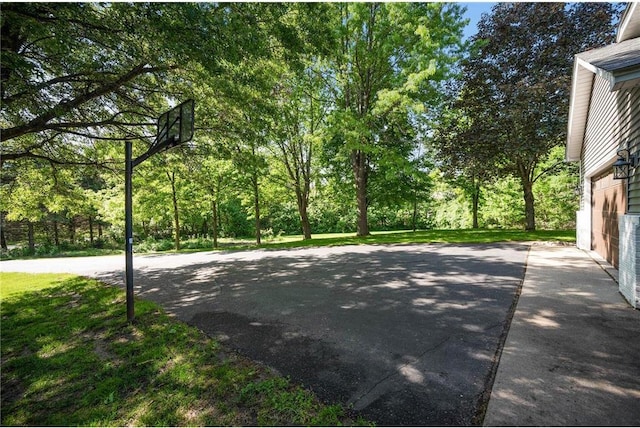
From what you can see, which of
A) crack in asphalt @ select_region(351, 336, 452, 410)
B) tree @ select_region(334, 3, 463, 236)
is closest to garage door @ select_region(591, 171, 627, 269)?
crack in asphalt @ select_region(351, 336, 452, 410)

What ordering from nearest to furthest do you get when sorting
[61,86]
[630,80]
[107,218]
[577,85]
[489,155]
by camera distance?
[630,80] < [61,86] < [577,85] < [489,155] < [107,218]

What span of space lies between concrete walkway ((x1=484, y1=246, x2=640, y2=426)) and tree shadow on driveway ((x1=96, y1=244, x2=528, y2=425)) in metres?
0.20

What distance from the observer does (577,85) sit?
7496 mm

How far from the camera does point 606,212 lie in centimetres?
743

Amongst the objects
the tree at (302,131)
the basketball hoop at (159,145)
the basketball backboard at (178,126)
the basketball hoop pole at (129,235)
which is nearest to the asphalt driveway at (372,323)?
the basketball hoop pole at (129,235)

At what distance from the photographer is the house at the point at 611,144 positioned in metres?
4.19

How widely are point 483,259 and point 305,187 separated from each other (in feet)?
40.4

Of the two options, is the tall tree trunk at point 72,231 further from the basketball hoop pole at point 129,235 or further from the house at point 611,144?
the house at point 611,144

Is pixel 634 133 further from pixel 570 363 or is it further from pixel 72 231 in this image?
pixel 72 231

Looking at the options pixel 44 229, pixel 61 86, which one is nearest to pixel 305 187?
pixel 61 86

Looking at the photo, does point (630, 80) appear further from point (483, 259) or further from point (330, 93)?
point (330, 93)

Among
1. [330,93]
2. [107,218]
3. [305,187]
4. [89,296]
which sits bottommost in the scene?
[89,296]

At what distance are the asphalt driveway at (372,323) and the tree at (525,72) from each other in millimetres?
7109

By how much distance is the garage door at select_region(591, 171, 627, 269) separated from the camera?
6457mm
